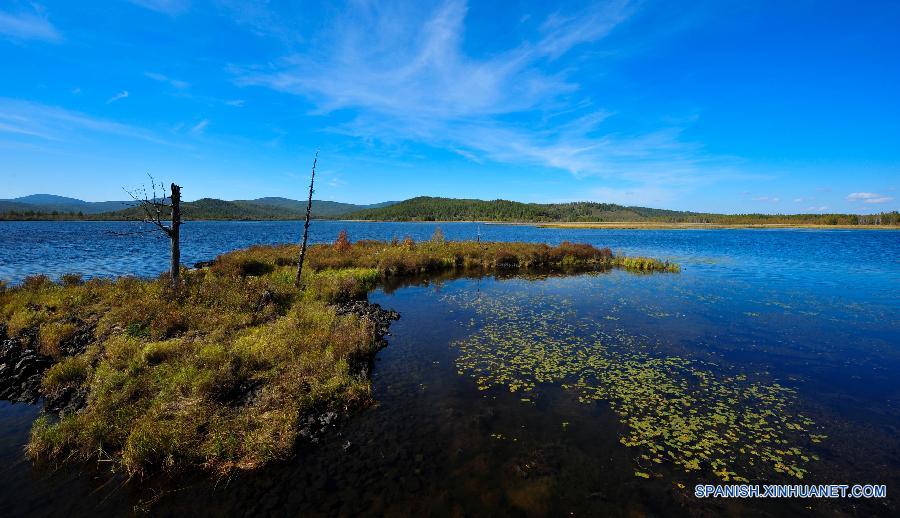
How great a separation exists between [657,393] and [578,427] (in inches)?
156

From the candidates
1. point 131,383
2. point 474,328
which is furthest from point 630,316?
point 131,383

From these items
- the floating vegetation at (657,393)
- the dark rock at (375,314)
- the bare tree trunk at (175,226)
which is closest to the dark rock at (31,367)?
the bare tree trunk at (175,226)

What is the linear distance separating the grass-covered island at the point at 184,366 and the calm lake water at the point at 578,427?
2.26ft

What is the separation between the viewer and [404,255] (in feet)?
138

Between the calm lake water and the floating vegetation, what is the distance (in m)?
0.07

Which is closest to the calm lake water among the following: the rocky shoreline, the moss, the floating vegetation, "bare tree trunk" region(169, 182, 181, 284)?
the floating vegetation

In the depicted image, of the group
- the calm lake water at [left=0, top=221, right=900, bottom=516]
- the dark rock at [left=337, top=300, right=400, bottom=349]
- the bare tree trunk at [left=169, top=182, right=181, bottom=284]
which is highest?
the bare tree trunk at [left=169, top=182, right=181, bottom=284]

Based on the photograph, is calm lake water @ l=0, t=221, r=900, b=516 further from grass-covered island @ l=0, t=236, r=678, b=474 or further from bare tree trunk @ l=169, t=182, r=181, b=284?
bare tree trunk @ l=169, t=182, r=181, b=284

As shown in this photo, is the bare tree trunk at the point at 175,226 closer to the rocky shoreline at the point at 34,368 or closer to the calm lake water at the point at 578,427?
the rocky shoreline at the point at 34,368

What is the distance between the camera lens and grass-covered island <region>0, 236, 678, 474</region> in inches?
375

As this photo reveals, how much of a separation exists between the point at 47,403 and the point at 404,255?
31427 mm

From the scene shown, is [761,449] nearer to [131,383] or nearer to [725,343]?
[725,343]

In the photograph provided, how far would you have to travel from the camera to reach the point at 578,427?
11.1 meters

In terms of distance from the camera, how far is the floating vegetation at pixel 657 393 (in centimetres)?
984
